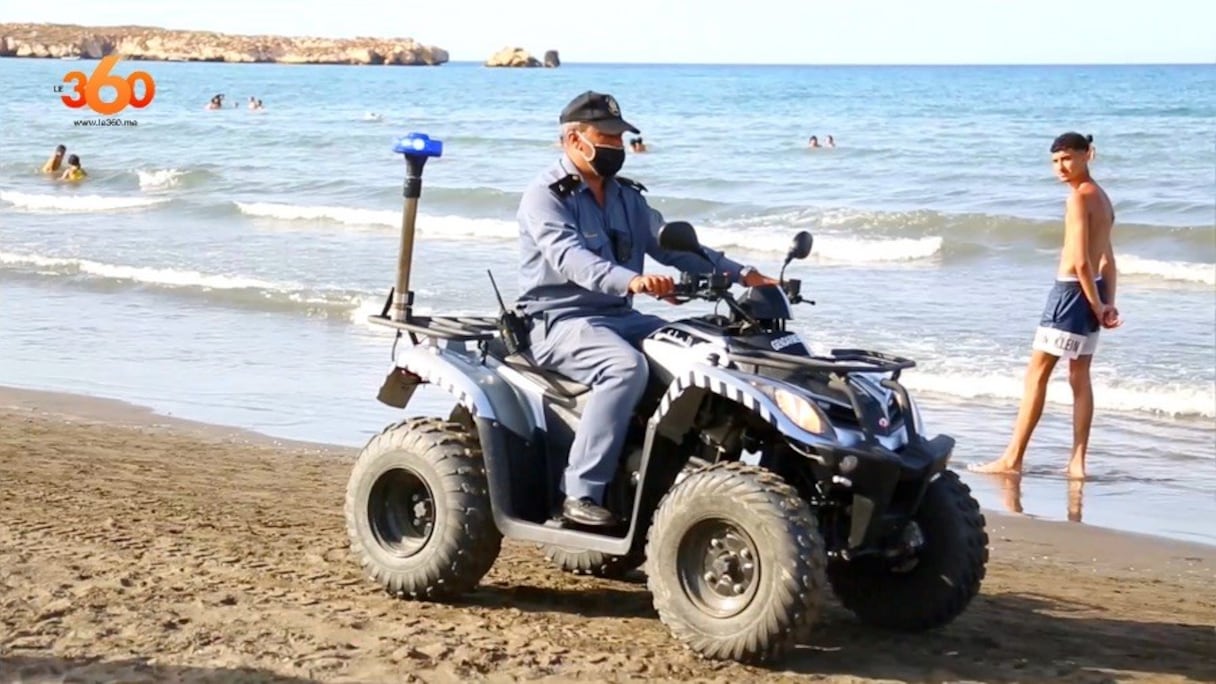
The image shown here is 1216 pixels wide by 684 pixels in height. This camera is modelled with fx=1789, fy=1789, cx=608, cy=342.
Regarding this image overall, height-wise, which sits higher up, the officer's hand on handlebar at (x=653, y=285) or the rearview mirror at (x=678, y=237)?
the rearview mirror at (x=678, y=237)

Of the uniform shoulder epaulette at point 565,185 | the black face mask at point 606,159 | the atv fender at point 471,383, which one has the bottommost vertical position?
the atv fender at point 471,383

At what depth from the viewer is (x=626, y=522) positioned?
580cm

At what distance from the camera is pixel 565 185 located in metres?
5.89

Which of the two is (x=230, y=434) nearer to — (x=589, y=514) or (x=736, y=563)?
(x=589, y=514)

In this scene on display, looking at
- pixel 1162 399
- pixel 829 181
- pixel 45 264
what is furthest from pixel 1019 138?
pixel 1162 399

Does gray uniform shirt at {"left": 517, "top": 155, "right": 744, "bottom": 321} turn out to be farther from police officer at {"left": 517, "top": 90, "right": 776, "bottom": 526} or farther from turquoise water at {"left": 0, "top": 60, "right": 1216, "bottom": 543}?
turquoise water at {"left": 0, "top": 60, "right": 1216, "bottom": 543}

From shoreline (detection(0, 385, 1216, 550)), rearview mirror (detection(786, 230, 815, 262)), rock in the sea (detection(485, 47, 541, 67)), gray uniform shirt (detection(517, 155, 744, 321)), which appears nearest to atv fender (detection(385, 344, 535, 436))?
gray uniform shirt (detection(517, 155, 744, 321))

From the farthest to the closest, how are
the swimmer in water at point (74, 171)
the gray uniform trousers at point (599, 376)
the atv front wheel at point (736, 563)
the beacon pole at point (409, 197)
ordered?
the swimmer in water at point (74, 171), the beacon pole at point (409, 197), the gray uniform trousers at point (599, 376), the atv front wheel at point (736, 563)

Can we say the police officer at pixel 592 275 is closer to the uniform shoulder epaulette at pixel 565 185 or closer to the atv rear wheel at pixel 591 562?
the uniform shoulder epaulette at pixel 565 185

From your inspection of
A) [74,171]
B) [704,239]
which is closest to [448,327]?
[704,239]

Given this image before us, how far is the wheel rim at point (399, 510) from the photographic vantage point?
6234mm

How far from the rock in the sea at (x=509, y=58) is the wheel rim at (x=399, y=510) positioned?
138 m

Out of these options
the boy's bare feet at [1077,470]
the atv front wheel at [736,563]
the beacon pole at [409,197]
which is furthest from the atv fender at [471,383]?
the boy's bare feet at [1077,470]

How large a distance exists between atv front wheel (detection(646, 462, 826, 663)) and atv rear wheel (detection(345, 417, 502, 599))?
29.5 inches
